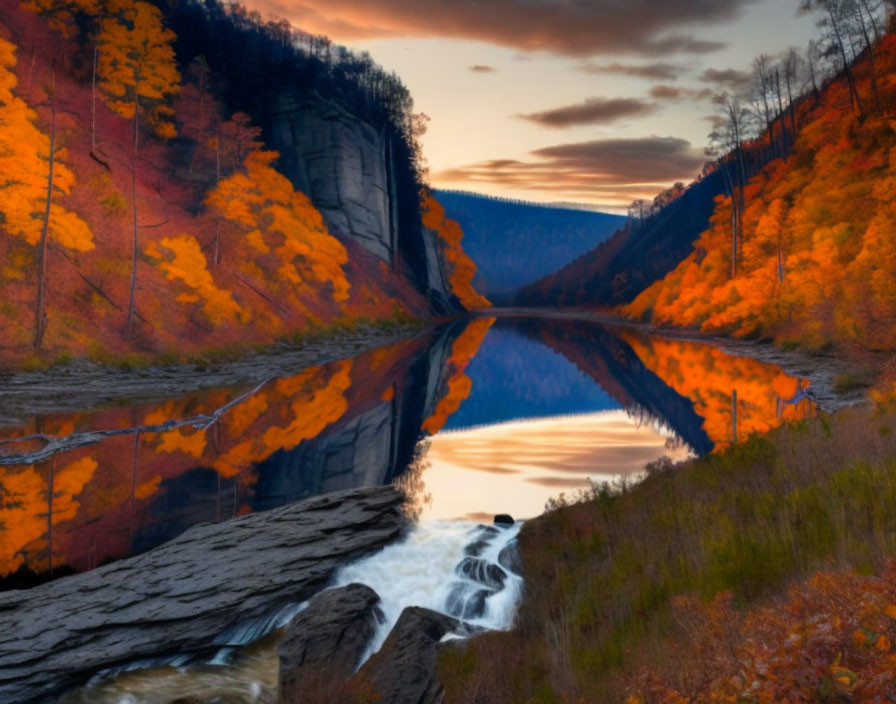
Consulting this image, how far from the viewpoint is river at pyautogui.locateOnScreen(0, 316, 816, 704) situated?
1036 cm

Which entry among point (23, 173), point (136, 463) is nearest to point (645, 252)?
point (23, 173)

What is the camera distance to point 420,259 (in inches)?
3403

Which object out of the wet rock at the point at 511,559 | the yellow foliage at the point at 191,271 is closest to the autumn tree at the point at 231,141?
the yellow foliage at the point at 191,271

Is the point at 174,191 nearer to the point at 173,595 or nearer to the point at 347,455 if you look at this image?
the point at 347,455

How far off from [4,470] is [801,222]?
37.2 m

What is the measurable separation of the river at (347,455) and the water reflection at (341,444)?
59mm

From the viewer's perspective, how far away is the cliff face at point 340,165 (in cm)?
6619

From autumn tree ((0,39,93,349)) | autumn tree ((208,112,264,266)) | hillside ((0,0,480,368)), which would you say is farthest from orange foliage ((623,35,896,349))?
autumn tree ((208,112,264,266))

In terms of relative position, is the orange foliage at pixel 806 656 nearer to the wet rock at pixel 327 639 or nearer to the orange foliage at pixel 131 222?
the wet rock at pixel 327 639

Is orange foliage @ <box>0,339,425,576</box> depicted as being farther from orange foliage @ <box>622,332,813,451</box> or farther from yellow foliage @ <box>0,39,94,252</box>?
orange foliage @ <box>622,332,813,451</box>

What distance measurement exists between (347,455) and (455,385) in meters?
17.0

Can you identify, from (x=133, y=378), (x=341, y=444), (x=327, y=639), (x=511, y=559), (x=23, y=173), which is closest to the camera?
(x=327, y=639)

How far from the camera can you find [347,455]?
17.8 metres

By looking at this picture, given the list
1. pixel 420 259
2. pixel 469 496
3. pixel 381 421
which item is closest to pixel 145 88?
Result: pixel 381 421
